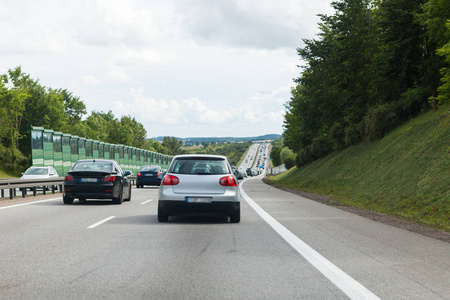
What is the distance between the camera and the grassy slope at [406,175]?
14.1m

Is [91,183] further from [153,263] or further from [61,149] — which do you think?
[61,149]

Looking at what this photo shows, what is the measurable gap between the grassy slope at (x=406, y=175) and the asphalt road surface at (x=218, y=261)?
11.6 ft

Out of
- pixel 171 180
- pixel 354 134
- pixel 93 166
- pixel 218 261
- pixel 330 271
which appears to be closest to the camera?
pixel 330 271

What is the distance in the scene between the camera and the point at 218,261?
257 inches

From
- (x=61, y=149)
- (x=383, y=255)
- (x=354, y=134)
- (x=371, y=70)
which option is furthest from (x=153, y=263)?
(x=371, y=70)

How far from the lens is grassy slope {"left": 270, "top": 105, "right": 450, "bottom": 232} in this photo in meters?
14.1

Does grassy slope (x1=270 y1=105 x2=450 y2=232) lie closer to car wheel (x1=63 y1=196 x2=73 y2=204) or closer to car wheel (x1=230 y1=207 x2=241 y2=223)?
car wheel (x1=230 y1=207 x2=241 y2=223)

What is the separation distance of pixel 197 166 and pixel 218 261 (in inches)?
191

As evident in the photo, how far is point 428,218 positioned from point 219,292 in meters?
9.21

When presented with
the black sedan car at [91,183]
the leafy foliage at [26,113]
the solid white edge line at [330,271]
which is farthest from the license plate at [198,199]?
the leafy foliage at [26,113]

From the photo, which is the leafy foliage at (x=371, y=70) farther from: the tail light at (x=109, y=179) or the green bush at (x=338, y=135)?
the tail light at (x=109, y=179)

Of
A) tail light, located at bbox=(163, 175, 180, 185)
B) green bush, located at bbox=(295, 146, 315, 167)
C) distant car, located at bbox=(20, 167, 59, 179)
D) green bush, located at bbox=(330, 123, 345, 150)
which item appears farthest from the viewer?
green bush, located at bbox=(295, 146, 315, 167)

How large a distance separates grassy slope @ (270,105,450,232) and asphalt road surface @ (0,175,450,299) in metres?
3.53

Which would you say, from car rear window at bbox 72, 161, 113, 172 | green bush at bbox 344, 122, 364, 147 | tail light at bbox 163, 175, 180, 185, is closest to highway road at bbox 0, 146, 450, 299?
tail light at bbox 163, 175, 180, 185
